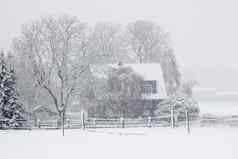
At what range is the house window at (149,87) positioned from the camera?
3717 cm

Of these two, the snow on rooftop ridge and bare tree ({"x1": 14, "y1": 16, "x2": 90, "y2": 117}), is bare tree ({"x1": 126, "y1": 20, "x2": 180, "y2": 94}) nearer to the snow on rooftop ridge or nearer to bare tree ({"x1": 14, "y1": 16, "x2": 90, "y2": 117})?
the snow on rooftop ridge

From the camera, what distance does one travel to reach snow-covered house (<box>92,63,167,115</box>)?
36.6 meters

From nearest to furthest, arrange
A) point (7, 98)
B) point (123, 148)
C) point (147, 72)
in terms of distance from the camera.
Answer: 1. point (123, 148)
2. point (7, 98)
3. point (147, 72)

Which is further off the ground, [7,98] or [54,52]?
[54,52]

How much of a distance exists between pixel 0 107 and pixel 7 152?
1174 cm

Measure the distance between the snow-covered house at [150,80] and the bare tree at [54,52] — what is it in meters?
1.55

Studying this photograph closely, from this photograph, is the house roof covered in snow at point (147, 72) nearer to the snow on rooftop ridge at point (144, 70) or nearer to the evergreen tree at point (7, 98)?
the snow on rooftop ridge at point (144, 70)

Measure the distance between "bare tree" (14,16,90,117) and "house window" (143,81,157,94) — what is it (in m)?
5.24

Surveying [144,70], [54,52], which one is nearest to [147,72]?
[144,70]

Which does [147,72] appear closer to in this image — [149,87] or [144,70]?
[144,70]

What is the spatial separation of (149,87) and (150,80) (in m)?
0.63

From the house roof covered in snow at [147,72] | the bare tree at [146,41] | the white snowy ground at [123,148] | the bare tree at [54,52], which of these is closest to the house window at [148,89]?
the house roof covered in snow at [147,72]

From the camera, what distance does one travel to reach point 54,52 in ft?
119

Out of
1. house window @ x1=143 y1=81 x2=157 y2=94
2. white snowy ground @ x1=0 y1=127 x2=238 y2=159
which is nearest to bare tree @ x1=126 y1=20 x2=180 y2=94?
house window @ x1=143 y1=81 x2=157 y2=94
